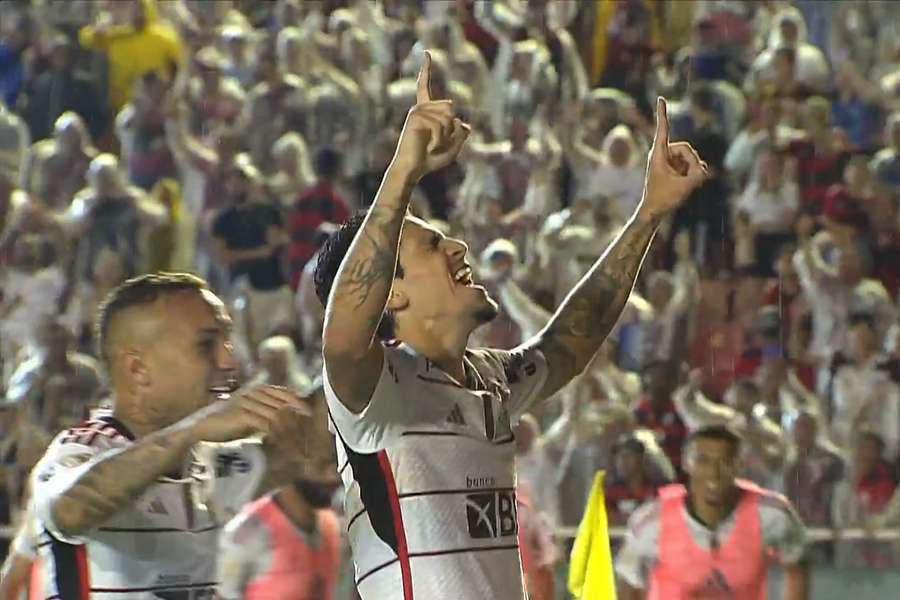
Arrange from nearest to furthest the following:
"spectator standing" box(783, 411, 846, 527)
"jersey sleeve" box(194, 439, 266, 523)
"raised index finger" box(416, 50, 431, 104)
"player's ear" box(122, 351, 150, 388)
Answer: "raised index finger" box(416, 50, 431, 104), "player's ear" box(122, 351, 150, 388), "jersey sleeve" box(194, 439, 266, 523), "spectator standing" box(783, 411, 846, 527)

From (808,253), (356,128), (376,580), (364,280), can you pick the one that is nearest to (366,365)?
(364,280)

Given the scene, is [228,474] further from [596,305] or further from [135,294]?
[596,305]

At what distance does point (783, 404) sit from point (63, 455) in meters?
7.08

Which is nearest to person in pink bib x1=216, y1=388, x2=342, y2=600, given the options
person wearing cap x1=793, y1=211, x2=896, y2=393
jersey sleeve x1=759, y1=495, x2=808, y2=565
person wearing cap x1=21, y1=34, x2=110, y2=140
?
jersey sleeve x1=759, y1=495, x2=808, y2=565

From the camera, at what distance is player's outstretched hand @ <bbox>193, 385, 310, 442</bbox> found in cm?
371

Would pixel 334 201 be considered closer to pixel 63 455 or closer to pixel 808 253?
pixel 808 253

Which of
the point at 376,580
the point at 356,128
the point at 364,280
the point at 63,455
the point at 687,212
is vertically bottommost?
the point at 376,580

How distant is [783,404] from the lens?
1073cm

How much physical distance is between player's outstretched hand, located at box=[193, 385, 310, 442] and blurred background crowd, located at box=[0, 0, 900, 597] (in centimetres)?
594

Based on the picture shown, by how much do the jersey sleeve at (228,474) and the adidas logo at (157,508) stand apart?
0.11 meters

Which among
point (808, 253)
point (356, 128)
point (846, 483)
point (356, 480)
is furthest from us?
point (356, 128)

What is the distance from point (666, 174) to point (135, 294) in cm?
139

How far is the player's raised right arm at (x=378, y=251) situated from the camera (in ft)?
13.6

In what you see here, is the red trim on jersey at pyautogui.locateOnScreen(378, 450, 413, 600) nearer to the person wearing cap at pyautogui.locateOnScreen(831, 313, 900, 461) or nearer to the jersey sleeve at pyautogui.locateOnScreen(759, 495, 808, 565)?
the jersey sleeve at pyautogui.locateOnScreen(759, 495, 808, 565)
